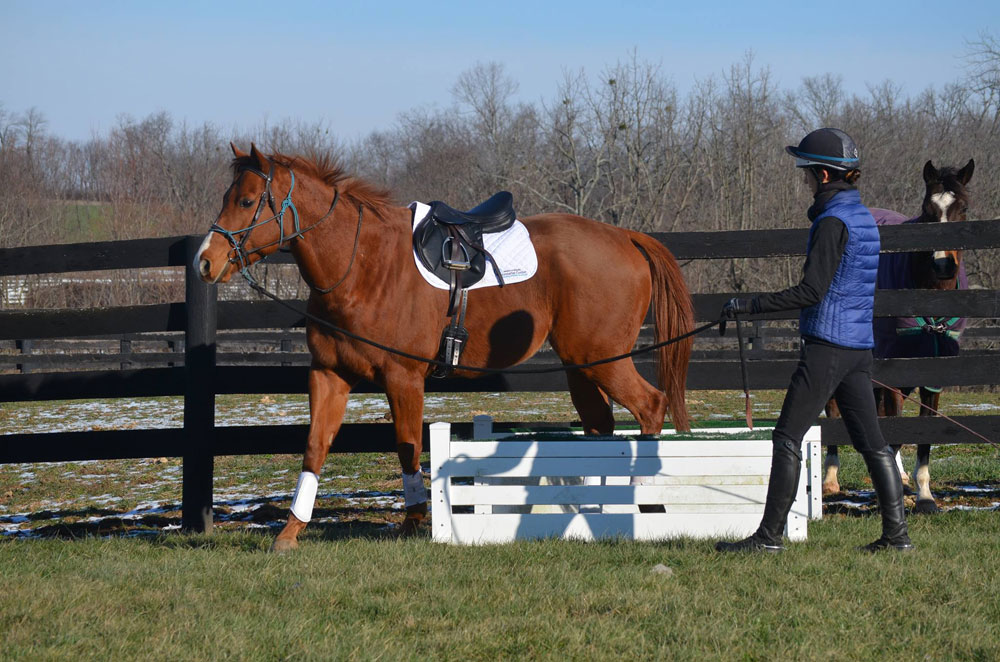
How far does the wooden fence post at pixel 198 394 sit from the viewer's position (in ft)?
22.2

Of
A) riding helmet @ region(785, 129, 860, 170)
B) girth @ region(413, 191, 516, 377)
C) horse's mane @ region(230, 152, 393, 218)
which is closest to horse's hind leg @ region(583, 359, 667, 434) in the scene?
girth @ region(413, 191, 516, 377)

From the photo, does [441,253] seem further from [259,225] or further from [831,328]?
[831,328]

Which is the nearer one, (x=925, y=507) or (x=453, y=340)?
(x=453, y=340)

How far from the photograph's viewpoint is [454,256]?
6.24 m

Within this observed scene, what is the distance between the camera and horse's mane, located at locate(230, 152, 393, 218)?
6125mm

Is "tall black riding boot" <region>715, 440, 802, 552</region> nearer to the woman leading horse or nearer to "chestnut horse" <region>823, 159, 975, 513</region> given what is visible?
the woman leading horse

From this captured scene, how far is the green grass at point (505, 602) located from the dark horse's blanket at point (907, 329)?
2.61 m

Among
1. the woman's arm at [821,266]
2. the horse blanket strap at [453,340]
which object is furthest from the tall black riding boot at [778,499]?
the horse blanket strap at [453,340]

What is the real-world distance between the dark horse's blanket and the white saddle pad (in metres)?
3.11

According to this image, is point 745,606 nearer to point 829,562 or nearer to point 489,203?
point 829,562

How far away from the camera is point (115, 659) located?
3518 millimetres

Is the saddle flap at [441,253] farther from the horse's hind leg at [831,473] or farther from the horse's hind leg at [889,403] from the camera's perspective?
the horse's hind leg at [831,473]

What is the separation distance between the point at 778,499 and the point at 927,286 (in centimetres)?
329

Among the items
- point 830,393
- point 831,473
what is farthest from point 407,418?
point 831,473
